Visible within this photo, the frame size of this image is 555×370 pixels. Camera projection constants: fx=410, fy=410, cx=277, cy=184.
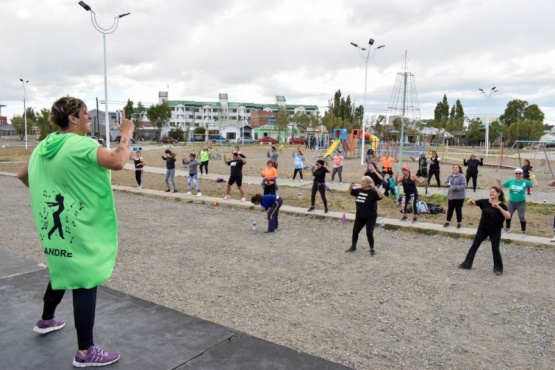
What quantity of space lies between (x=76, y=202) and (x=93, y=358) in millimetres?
1063

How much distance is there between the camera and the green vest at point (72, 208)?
97.0 inches

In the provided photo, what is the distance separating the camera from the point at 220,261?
23.5ft

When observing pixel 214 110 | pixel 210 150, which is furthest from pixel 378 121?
pixel 214 110

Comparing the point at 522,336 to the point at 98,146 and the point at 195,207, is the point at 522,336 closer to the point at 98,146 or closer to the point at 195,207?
the point at 98,146

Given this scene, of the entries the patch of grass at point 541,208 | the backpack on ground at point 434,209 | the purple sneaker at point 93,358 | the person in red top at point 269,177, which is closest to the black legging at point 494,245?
the backpack on ground at point 434,209

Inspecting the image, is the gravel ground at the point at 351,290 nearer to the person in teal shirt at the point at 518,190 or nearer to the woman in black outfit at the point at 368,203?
the woman in black outfit at the point at 368,203

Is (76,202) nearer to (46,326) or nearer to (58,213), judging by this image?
(58,213)

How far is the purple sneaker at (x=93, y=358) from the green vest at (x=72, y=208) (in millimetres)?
501

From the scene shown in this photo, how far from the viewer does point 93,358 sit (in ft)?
8.88

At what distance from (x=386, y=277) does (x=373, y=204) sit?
5.06 ft

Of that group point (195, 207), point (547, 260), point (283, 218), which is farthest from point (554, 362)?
point (195, 207)

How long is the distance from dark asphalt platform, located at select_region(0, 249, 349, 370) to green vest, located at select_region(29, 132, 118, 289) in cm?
68

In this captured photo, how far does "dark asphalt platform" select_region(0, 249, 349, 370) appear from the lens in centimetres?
282

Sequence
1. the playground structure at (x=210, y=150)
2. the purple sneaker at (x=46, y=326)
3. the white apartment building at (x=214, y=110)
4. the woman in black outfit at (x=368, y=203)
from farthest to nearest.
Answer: the white apartment building at (x=214, y=110), the playground structure at (x=210, y=150), the woman in black outfit at (x=368, y=203), the purple sneaker at (x=46, y=326)
